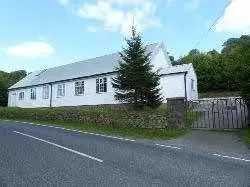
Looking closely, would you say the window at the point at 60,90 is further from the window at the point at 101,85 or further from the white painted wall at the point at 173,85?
the white painted wall at the point at 173,85

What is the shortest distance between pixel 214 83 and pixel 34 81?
947 inches

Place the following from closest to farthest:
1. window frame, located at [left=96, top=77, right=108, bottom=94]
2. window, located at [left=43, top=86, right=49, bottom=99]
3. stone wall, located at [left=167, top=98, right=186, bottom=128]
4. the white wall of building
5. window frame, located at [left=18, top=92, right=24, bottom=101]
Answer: stone wall, located at [left=167, top=98, right=186, bottom=128] → the white wall of building → window frame, located at [left=96, top=77, right=108, bottom=94] → window, located at [left=43, top=86, right=49, bottom=99] → window frame, located at [left=18, top=92, right=24, bottom=101]

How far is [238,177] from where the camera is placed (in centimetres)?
851

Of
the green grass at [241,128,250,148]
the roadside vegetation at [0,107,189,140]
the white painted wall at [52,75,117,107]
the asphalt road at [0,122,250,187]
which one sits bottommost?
the asphalt road at [0,122,250,187]

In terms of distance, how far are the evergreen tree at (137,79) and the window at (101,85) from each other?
1007cm

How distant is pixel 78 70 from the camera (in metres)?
39.8

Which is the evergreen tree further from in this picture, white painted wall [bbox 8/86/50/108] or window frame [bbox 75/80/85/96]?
white painted wall [bbox 8/86/50/108]

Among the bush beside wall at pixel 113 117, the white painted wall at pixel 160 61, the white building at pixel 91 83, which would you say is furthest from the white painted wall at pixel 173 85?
the bush beside wall at pixel 113 117

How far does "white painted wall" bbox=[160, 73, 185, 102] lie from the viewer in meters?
32.9

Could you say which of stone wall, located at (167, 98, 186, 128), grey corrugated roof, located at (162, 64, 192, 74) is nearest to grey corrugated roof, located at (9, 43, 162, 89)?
grey corrugated roof, located at (162, 64, 192, 74)

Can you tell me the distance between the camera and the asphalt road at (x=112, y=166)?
7.79 m

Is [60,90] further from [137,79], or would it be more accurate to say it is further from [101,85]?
[137,79]

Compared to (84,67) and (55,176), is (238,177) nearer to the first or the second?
(55,176)

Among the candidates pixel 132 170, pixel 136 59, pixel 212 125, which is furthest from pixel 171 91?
pixel 132 170
